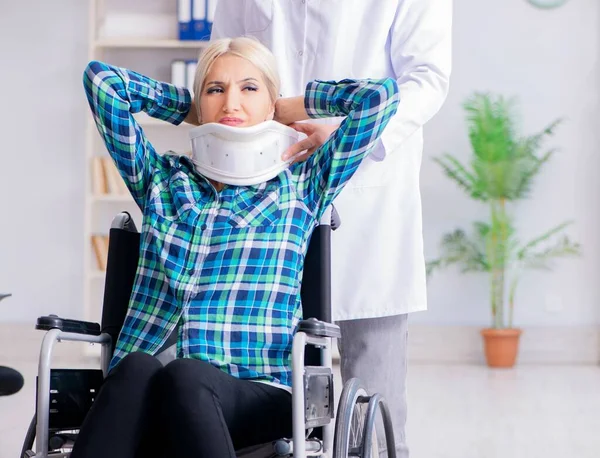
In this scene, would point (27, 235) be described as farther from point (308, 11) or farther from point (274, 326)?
point (274, 326)

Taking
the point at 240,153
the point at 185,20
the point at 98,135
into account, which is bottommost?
the point at 240,153

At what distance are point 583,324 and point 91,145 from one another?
10.5 ft

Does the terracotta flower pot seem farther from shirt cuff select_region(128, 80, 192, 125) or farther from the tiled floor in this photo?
shirt cuff select_region(128, 80, 192, 125)

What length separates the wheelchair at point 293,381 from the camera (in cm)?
164

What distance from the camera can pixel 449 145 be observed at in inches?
247

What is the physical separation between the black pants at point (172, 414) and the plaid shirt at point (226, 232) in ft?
0.39

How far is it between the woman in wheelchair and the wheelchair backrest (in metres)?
0.04

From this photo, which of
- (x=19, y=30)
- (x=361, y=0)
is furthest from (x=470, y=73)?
(x=361, y=0)

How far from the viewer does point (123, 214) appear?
1987mm

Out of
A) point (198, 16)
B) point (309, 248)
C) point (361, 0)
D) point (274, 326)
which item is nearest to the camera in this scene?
point (274, 326)

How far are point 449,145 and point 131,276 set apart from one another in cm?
452

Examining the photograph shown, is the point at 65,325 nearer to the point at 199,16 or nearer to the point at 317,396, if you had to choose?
the point at 317,396

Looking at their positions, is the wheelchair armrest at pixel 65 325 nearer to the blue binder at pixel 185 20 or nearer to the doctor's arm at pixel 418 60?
the doctor's arm at pixel 418 60

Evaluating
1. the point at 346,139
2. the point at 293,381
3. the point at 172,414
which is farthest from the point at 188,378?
the point at 346,139
